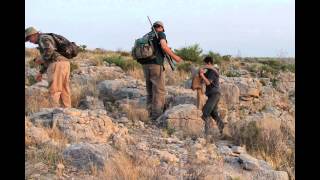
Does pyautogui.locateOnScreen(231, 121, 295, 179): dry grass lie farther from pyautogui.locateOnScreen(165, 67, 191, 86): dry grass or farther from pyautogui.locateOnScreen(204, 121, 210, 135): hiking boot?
pyautogui.locateOnScreen(165, 67, 191, 86): dry grass

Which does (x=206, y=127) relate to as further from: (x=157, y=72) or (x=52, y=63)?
(x=52, y=63)

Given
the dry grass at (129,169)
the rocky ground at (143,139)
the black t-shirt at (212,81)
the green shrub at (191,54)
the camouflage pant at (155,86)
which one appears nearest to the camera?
the dry grass at (129,169)

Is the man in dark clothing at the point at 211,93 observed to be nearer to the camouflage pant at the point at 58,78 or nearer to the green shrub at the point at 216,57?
the camouflage pant at the point at 58,78

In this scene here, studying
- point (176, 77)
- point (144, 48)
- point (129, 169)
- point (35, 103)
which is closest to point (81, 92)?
point (35, 103)

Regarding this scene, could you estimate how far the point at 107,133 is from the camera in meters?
9.00

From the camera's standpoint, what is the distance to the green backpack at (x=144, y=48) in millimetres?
10820

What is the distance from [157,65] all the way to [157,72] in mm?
152

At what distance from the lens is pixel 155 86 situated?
1120 centimetres

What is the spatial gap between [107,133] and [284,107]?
7.41 meters

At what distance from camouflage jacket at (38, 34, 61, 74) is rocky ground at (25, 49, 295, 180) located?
3.06 ft

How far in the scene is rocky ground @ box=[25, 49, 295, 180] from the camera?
264 inches

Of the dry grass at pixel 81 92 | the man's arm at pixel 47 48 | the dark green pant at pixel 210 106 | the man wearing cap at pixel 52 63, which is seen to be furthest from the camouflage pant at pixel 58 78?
the dark green pant at pixel 210 106

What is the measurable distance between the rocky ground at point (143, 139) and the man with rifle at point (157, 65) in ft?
1.03

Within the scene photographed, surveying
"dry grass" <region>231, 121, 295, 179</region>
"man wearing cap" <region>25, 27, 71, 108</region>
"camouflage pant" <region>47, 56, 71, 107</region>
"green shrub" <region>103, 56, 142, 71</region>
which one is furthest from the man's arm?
"green shrub" <region>103, 56, 142, 71</region>
